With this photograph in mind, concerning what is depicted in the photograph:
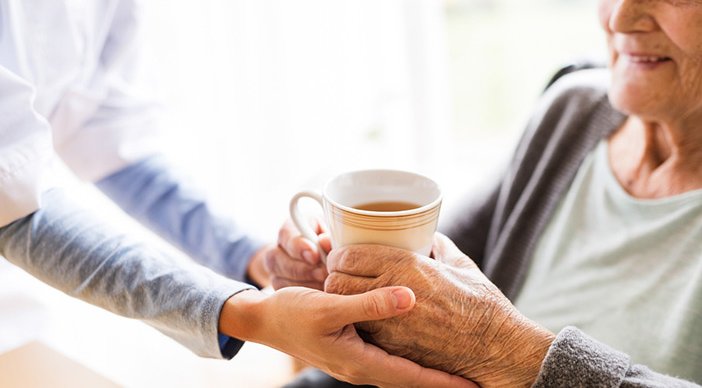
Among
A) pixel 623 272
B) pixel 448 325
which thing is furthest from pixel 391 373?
pixel 623 272

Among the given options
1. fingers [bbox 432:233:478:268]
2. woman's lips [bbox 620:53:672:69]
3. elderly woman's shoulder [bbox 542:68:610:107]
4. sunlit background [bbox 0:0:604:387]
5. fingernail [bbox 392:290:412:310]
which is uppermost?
woman's lips [bbox 620:53:672:69]

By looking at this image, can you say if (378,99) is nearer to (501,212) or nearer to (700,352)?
(501,212)

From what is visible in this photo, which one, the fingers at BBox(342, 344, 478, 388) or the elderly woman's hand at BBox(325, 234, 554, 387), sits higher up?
the elderly woman's hand at BBox(325, 234, 554, 387)

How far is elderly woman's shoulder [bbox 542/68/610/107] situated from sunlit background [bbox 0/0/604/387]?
141 millimetres

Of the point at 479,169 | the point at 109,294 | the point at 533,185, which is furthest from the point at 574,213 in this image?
the point at 479,169

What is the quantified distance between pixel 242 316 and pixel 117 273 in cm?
17

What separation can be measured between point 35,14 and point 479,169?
2279 millimetres

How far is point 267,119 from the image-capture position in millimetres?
2076

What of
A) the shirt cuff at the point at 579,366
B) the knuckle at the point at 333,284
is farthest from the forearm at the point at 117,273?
the shirt cuff at the point at 579,366

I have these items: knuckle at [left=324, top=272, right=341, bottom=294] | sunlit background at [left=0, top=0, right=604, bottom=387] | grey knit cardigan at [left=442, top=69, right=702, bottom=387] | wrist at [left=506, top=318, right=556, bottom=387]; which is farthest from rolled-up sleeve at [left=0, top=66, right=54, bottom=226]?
grey knit cardigan at [left=442, top=69, right=702, bottom=387]

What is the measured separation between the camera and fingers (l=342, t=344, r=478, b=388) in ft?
2.80

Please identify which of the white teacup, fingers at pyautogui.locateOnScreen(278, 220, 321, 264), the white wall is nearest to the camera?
the white teacup

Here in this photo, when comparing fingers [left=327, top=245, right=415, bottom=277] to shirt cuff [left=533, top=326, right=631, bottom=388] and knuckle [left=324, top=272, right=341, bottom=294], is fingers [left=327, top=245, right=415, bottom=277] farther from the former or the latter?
shirt cuff [left=533, top=326, right=631, bottom=388]

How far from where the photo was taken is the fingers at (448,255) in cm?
94
